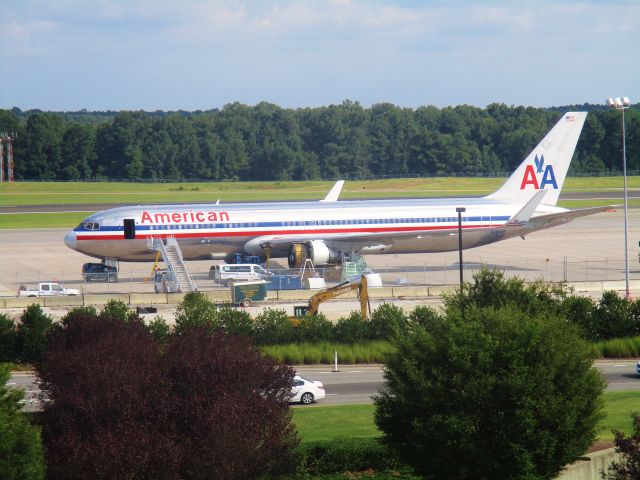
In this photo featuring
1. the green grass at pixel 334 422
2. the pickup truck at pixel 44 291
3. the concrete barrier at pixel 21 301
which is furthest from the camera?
the pickup truck at pixel 44 291

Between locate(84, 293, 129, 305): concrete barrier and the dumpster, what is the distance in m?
5.40

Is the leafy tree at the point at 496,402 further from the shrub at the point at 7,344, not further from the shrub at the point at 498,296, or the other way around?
the shrub at the point at 7,344

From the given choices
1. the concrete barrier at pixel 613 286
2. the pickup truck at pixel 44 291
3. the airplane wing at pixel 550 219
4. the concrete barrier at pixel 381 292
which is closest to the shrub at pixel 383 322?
the concrete barrier at pixel 381 292

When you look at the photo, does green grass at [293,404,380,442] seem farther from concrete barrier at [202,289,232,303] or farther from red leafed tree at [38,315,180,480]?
concrete barrier at [202,289,232,303]

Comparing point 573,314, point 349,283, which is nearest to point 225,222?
point 349,283

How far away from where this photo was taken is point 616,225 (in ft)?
295

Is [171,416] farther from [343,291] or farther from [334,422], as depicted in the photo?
[343,291]

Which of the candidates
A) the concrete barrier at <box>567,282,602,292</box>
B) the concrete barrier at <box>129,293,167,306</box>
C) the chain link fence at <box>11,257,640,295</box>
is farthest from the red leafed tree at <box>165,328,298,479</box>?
the concrete barrier at <box>567,282,602,292</box>

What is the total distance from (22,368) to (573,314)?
834 inches

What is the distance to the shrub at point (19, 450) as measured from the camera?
18.5 meters

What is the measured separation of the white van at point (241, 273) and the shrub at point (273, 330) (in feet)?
39.7

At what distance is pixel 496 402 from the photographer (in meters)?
21.7

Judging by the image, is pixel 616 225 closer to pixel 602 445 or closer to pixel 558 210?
pixel 558 210

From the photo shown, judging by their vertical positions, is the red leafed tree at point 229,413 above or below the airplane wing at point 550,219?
below
